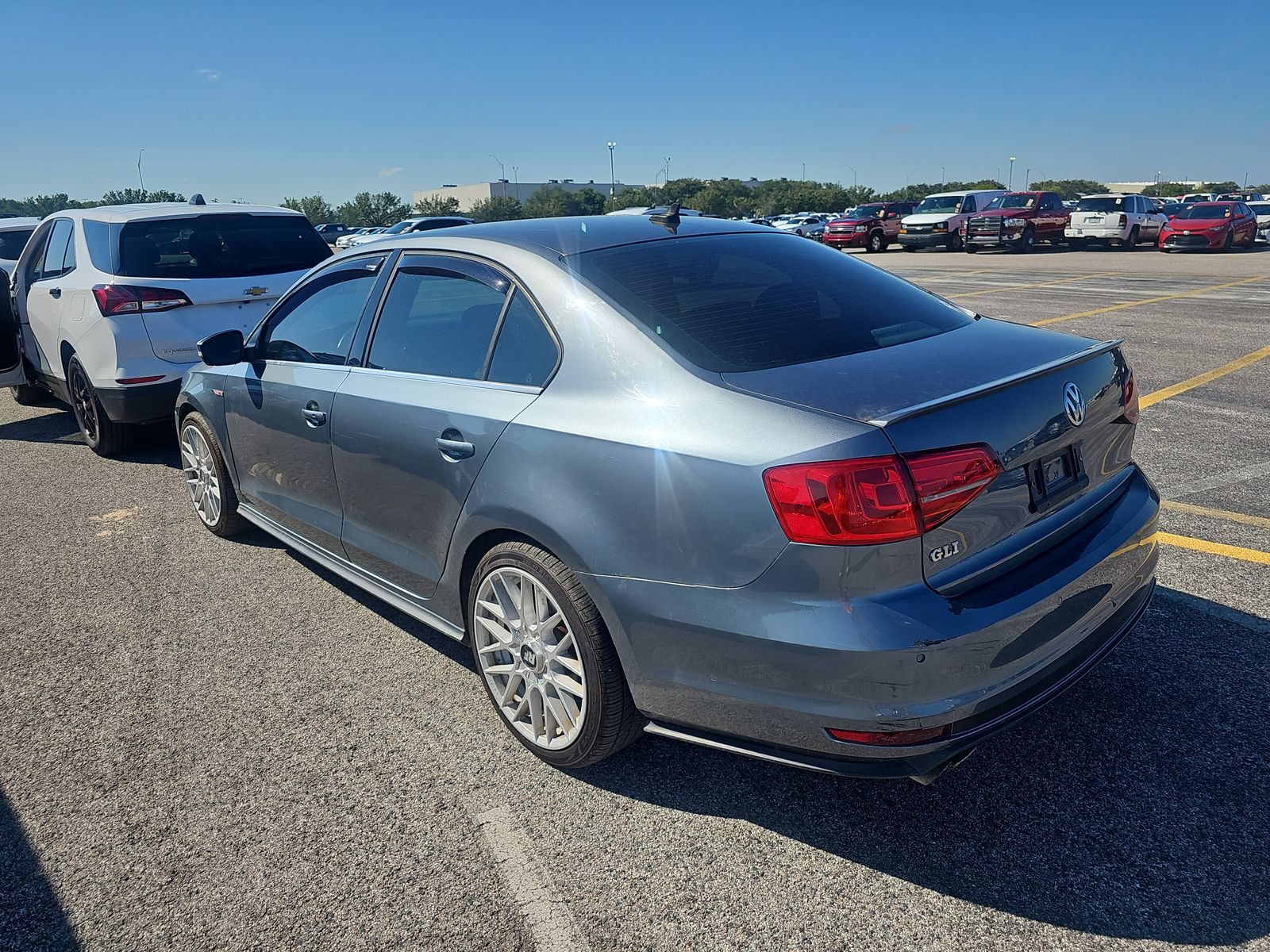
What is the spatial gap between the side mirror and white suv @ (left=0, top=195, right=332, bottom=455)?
6.72 ft

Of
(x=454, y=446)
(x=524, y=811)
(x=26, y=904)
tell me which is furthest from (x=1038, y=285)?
(x=26, y=904)

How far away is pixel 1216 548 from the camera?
4.43 meters

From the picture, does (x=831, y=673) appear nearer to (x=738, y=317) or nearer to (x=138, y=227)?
(x=738, y=317)

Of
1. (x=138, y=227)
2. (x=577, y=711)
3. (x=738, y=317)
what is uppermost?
(x=138, y=227)

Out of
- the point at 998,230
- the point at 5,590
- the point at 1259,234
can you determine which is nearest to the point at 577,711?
the point at 5,590

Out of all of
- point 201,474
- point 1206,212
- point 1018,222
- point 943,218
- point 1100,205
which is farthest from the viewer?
point 1100,205

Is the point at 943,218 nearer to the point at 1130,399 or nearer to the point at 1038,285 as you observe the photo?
the point at 1038,285

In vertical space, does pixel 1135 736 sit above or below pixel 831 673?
below

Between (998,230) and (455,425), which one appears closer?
(455,425)

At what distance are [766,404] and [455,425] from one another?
116 cm

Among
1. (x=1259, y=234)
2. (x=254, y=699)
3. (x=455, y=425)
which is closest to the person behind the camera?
(x=455, y=425)

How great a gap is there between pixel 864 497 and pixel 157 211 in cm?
660

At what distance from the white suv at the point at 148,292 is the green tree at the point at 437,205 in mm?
112724

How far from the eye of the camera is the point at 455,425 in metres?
3.06
